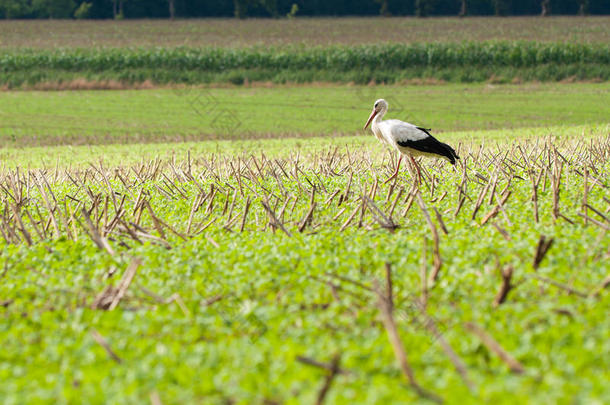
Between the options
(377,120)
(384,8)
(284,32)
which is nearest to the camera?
(377,120)

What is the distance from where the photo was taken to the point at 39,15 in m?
101

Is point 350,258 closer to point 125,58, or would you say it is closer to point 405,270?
point 405,270

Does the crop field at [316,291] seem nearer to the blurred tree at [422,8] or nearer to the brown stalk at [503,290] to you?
the brown stalk at [503,290]

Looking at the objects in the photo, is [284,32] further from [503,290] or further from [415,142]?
[503,290]

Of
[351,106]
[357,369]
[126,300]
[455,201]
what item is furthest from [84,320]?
[351,106]

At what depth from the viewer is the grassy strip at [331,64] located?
50.6 m

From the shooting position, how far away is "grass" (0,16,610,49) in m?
64.1

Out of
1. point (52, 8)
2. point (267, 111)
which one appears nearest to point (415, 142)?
point (267, 111)

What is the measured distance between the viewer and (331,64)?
174ft

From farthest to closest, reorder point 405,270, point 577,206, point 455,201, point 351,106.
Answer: point 351,106 → point 455,201 → point 577,206 → point 405,270

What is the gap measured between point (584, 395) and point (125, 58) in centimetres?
5275

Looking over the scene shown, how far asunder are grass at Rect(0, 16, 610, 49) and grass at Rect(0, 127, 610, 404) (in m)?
54.4

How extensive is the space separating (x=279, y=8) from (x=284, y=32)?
1189 inches

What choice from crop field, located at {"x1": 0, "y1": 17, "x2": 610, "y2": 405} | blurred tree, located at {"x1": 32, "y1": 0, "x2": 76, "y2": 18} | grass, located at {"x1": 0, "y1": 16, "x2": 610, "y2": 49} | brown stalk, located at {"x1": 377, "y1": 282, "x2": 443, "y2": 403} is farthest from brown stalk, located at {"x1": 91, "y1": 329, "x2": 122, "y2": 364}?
blurred tree, located at {"x1": 32, "y1": 0, "x2": 76, "y2": 18}
